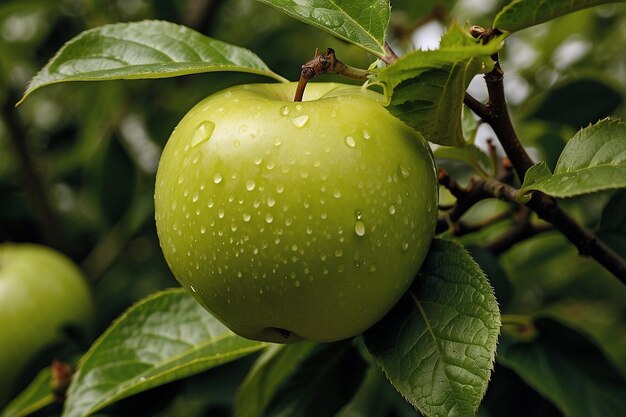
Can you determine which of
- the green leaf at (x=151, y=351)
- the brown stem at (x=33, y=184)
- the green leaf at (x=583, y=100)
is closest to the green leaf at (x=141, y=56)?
Answer: the green leaf at (x=151, y=351)

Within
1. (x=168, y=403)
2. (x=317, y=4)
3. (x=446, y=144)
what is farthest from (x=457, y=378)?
(x=168, y=403)

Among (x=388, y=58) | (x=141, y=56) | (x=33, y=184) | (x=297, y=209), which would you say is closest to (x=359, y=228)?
(x=297, y=209)

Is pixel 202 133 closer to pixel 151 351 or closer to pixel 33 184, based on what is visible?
pixel 151 351

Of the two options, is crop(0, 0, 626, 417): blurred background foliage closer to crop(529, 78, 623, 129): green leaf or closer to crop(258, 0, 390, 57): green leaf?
crop(529, 78, 623, 129): green leaf

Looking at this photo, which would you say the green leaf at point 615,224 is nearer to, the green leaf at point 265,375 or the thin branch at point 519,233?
the thin branch at point 519,233

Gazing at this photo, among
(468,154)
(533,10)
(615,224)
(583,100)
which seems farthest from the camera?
(583,100)

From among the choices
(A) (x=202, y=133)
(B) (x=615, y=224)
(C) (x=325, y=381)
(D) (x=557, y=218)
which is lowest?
(C) (x=325, y=381)

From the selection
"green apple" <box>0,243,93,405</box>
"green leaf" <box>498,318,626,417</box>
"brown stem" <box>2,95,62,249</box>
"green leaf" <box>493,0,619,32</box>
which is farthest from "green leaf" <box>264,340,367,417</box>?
"brown stem" <box>2,95,62,249</box>
